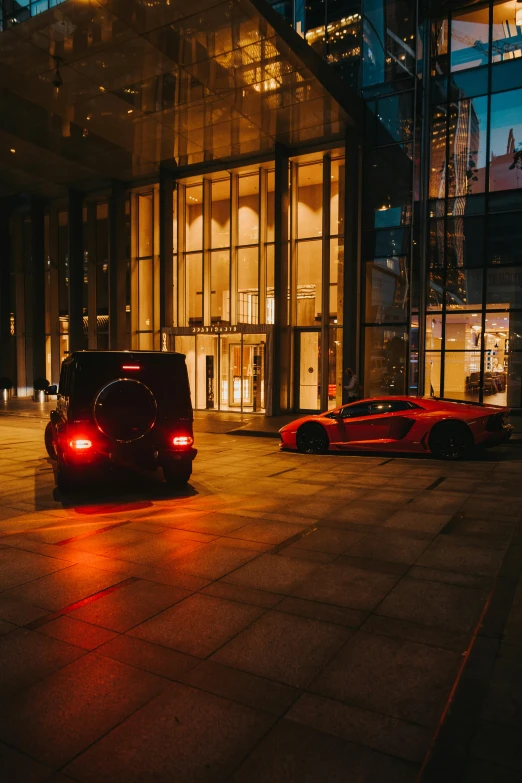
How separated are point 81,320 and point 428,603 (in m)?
27.6

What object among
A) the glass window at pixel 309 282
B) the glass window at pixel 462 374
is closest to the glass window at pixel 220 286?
the glass window at pixel 309 282

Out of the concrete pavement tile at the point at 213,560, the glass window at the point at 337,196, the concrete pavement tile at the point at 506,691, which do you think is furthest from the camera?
the glass window at the point at 337,196

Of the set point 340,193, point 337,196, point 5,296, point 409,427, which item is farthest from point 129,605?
point 5,296

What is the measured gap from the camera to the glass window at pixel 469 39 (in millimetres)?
19875

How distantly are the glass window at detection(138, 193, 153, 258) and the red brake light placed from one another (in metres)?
20.1

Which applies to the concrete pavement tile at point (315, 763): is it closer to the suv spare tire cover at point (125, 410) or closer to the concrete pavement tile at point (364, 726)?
the concrete pavement tile at point (364, 726)

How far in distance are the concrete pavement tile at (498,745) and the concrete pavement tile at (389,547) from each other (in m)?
2.61

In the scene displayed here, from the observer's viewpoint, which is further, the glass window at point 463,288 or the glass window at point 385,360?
the glass window at point 385,360

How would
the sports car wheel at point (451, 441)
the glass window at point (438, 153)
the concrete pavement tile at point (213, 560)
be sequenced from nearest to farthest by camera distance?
the concrete pavement tile at point (213, 560) → the sports car wheel at point (451, 441) → the glass window at point (438, 153)

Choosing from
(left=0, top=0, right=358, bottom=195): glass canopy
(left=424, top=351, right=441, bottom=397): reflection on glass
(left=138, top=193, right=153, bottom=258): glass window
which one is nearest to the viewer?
(left=0, top=0, right=358, bottom=195): glass canopy

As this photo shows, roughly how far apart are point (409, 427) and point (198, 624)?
8.54 m

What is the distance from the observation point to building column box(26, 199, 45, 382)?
30953mm

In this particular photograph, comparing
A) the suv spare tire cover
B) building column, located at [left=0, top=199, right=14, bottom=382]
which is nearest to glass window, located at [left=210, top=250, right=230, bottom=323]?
building column, located at [left=0, top=199, right=14, bottom=382]

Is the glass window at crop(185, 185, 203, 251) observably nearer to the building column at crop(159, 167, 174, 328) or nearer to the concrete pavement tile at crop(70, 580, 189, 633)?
the building column at crop(159, 167, 174, 328)
